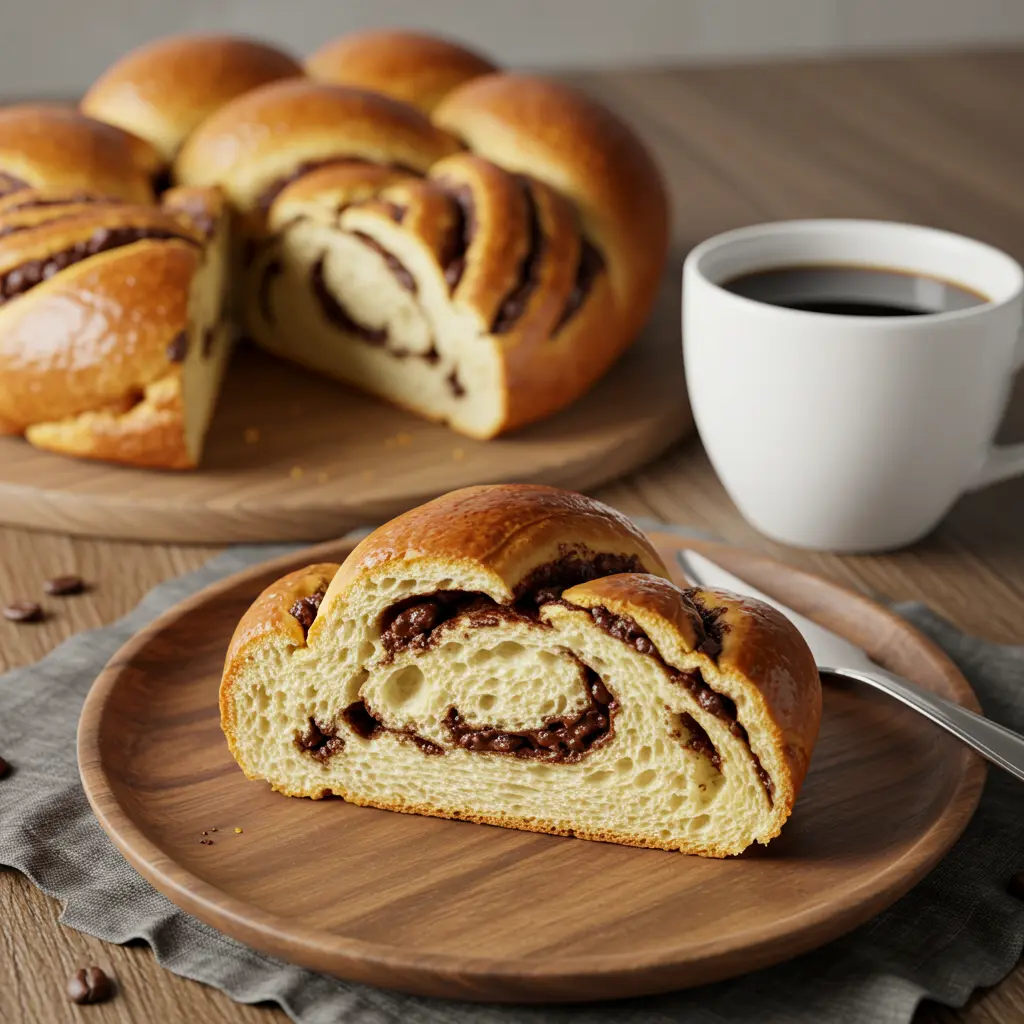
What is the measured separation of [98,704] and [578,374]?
116 centimetres

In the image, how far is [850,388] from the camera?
203 cm

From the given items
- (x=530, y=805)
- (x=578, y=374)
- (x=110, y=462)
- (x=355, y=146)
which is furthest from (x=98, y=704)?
(x=355, y=146)

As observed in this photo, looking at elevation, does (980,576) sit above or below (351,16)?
above

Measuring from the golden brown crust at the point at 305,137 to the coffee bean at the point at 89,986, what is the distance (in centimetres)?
169

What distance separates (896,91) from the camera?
4.38 m

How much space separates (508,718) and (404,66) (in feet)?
6.05

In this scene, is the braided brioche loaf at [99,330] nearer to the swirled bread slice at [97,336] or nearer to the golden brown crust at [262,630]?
the swirled bread slice at [97,336]

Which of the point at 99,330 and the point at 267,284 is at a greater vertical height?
the point at 99,330

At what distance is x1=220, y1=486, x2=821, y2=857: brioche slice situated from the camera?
4.81 feet

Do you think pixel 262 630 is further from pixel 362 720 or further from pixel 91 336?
pixel 91 336

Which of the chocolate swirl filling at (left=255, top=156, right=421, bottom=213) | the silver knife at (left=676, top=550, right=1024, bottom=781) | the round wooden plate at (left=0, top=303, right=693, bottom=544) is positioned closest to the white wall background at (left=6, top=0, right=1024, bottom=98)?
the chocolate swirl filling at (left=255, top=156, right=421, bottom=213)

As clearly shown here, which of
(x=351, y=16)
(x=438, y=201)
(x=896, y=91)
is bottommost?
(x=351, y=16)

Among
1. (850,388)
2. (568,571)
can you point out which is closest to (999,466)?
(850,388)

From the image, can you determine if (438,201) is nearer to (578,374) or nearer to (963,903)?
(578,374)
